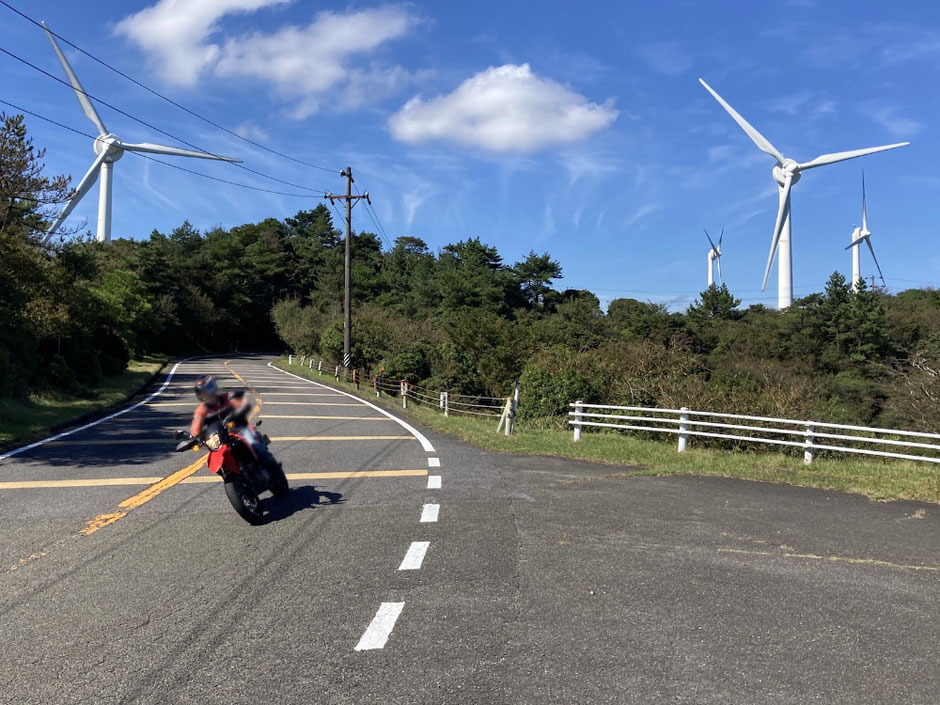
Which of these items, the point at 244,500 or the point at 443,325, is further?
the point at 443,325

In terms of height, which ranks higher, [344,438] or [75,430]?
[344,438]

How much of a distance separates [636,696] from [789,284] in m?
55.8

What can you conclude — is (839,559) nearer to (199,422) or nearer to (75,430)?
(199,422)

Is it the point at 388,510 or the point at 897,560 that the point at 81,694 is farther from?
the point at 897,560

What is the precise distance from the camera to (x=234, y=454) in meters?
6.21

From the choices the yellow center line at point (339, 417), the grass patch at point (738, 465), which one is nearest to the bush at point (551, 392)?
the yellow center line at point (339, 417)

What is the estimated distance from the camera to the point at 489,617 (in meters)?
4.08

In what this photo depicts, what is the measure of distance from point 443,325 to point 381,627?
3855cm

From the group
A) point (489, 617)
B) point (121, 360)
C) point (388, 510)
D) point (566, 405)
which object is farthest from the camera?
point (121, 360)

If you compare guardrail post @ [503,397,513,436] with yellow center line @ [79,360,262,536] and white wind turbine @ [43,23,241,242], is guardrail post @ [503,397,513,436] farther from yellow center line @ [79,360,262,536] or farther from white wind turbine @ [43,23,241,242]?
white wind turbine @ [43,23,241,242]

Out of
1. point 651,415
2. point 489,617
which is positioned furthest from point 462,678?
point 651,415

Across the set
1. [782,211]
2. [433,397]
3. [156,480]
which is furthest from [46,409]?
[782,211]

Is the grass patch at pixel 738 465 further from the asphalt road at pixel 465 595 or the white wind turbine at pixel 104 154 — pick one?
the white wind turbine at pixel 104 154

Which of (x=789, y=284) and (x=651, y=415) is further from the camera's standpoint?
(x=789, y=284)
